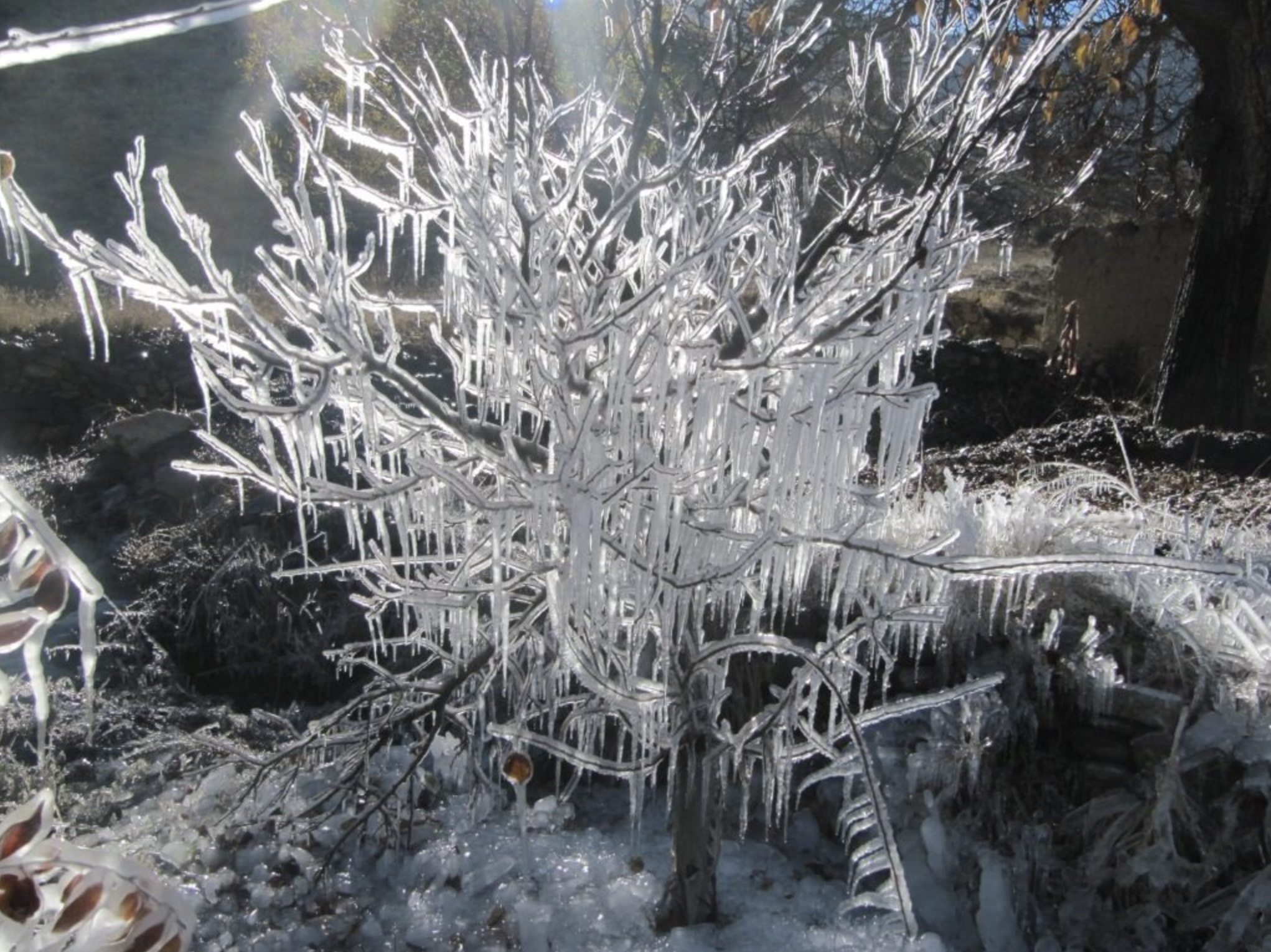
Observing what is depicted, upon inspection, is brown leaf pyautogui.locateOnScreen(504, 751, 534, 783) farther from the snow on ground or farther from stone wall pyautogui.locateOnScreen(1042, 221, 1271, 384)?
stone wall pyautogui.locateOnScreen(1042, 221, 1271, 384)

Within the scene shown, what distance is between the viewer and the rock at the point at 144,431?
6.75m

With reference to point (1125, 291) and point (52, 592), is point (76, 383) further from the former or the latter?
point (52, 592)

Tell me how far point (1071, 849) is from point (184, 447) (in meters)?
6.09

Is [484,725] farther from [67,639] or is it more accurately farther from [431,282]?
[431,282]

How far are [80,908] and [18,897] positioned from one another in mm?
46

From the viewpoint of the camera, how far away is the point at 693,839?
2.50m

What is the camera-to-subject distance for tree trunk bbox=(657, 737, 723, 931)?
2.39 m

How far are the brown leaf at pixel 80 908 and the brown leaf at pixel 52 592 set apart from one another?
0.67 ft

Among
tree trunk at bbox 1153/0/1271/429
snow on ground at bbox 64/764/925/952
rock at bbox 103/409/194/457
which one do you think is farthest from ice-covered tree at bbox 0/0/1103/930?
rock at bbox 103/409/194/457

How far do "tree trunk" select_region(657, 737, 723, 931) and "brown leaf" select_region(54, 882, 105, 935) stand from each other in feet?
5.56

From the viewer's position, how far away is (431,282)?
39.6ft

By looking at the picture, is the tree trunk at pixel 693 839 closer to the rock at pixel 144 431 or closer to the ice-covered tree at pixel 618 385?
the ice-covered tree at pixel 618 385

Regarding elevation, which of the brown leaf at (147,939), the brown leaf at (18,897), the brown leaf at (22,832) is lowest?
the brown leaf at (147,939)

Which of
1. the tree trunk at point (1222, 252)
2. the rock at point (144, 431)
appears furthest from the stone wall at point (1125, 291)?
the rock at point (144, 431)
